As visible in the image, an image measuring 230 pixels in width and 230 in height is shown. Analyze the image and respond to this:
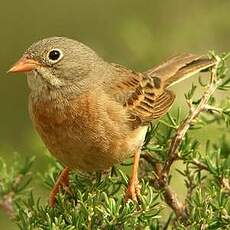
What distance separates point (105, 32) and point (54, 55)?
3040mm

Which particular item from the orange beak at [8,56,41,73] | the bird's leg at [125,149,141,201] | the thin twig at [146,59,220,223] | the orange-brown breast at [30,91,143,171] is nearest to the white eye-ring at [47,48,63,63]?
the orange beak at [8,56,41,73]

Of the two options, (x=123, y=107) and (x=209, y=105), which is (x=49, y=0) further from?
(x=209, y=105)

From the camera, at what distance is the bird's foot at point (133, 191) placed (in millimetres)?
5230

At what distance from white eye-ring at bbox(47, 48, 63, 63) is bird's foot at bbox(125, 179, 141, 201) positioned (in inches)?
42.5

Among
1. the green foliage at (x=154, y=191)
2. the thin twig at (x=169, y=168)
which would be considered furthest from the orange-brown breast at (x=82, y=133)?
the thin twig at (x=169, y=168)

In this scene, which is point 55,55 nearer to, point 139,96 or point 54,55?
point 54,55

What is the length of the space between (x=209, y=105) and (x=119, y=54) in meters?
1.99

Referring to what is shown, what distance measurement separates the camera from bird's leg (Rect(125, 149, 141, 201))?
208 inches

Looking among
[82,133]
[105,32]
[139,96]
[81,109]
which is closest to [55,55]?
[81,109]

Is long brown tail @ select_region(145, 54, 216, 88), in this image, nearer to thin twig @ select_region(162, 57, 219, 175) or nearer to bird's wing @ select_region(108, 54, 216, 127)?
bird's wing @ select_region(108, 54, 216, 127)

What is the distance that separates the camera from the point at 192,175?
531 centimetres

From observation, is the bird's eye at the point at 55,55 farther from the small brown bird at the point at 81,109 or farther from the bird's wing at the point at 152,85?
the bird's wing at the point at 152,85

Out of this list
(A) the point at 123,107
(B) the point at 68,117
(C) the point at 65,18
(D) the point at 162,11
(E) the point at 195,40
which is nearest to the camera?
(B) the point at 68,117

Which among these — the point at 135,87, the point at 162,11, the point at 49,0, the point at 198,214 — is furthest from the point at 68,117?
the point at 49,0
